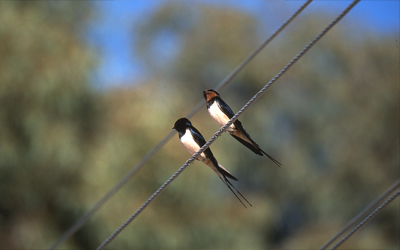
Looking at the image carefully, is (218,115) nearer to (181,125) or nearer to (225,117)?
(225,117)

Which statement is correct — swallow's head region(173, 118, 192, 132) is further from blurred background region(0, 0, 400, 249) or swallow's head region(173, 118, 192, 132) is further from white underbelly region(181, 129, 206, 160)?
blurred background region(0, 0, 400, 249)

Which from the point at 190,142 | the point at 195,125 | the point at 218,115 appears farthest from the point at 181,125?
the point at 195,125

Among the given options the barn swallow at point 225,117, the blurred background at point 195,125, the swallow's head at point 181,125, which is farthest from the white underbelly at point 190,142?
the blurred background at point 195,125

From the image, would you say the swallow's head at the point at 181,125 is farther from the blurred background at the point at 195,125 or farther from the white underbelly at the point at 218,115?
the blurred background at the point at 195,125

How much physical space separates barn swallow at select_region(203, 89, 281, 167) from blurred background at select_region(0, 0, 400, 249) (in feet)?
13.7

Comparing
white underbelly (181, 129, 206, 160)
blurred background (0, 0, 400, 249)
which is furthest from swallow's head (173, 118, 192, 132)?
blurred background (0, 0, 400, 249)

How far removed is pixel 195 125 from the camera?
8281 mm

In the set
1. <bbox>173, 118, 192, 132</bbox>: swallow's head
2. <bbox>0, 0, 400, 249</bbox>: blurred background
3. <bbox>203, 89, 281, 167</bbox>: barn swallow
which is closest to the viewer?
<bbox>203, 89, 281, 167</bbox>: barn swallow

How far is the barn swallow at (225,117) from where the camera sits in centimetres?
336

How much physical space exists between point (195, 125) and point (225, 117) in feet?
15.5

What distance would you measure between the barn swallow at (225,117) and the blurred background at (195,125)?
4.18 meters

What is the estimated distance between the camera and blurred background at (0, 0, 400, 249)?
8070mm

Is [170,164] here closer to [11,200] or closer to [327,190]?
[11,200]

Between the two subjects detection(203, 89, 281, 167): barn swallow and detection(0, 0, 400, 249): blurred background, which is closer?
detection(203, 89, 281, 167): barn swallow
